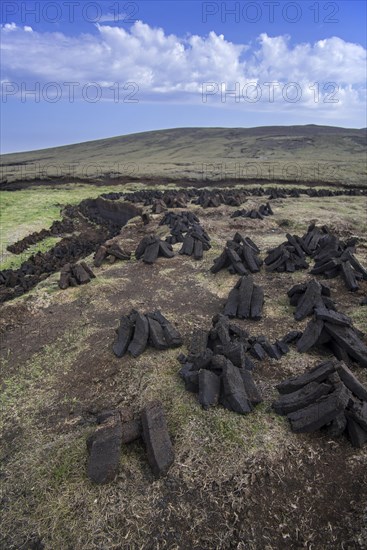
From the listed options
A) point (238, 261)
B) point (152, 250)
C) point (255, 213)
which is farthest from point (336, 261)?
point (255, 213)

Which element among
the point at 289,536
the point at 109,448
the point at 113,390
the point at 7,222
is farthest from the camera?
the point at 7,222

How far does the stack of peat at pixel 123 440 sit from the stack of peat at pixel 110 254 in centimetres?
1026

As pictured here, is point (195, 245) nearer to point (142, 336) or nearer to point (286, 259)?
point (286, 259)

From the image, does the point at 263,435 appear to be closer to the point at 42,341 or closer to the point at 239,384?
the point at 239,384

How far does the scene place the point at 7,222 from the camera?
26.8m

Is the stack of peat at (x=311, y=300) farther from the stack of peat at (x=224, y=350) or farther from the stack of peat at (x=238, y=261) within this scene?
the stack of peat at (x=238, y=261)

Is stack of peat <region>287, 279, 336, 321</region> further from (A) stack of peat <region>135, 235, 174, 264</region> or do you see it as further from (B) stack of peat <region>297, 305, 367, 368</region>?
(A) stack of peat <region>135, 235, 174, 264</region>

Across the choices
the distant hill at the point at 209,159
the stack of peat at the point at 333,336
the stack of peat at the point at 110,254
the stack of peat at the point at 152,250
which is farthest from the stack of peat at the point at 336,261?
the distant hill at the point at 209,159

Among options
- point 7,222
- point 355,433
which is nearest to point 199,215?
point 7,222

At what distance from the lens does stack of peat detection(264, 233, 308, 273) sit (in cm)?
1378

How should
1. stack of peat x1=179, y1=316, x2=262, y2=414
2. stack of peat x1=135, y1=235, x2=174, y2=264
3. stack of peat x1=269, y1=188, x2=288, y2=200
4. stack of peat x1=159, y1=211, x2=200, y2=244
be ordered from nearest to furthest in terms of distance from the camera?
stack of peat x1=179, y1=316, x2=262, y2=414
stack of peat x1=135, y1=235, x2=174, y2=264
stack of peat x1=159, y1=211, x2=200, y2=244
stack of peat x1=269, y1=188, x2=288, y2=200

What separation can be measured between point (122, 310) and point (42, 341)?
2447mm

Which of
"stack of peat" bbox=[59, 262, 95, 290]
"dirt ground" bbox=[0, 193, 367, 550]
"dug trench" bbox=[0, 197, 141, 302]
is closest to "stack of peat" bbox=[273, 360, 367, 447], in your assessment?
"dirt ground" bbox=[0, 193, 367, 550]

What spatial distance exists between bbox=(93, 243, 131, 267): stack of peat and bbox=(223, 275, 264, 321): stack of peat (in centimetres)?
659
